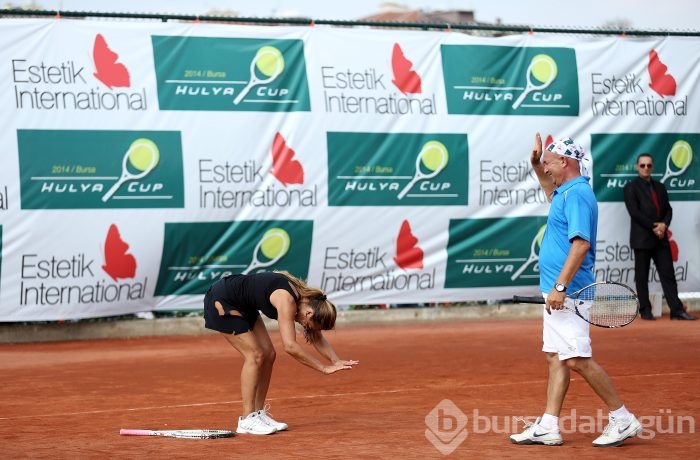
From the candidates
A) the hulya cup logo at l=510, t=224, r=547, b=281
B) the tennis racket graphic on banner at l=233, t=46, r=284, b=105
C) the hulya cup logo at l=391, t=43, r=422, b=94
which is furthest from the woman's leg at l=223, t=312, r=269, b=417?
the hulya cup logo at l=510, t=224, r=547, b=281

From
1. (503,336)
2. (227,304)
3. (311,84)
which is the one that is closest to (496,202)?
(503,336)

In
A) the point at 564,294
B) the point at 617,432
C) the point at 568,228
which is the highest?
the point at 568,228

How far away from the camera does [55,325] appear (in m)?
14.0

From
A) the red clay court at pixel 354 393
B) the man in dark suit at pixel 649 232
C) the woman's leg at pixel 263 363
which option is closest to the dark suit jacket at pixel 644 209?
the man in dark suit at pixel 649 232

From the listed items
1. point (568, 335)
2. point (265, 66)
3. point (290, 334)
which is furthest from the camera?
point (265, 66)

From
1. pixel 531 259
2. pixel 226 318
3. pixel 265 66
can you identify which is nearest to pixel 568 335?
pixel 226 318

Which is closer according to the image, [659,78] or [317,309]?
[317,309]

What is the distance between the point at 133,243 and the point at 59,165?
49.9 inches

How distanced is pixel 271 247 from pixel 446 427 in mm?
6435

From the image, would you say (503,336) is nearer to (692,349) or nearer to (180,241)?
(692,349)

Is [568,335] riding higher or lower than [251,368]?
higher

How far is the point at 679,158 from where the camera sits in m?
16.2

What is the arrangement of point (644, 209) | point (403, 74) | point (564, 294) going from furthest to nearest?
1. point (644, 209)
2. point (403, 74)
3. point (564, 294)

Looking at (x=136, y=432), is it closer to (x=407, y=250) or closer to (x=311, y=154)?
(x=311, y=154)
